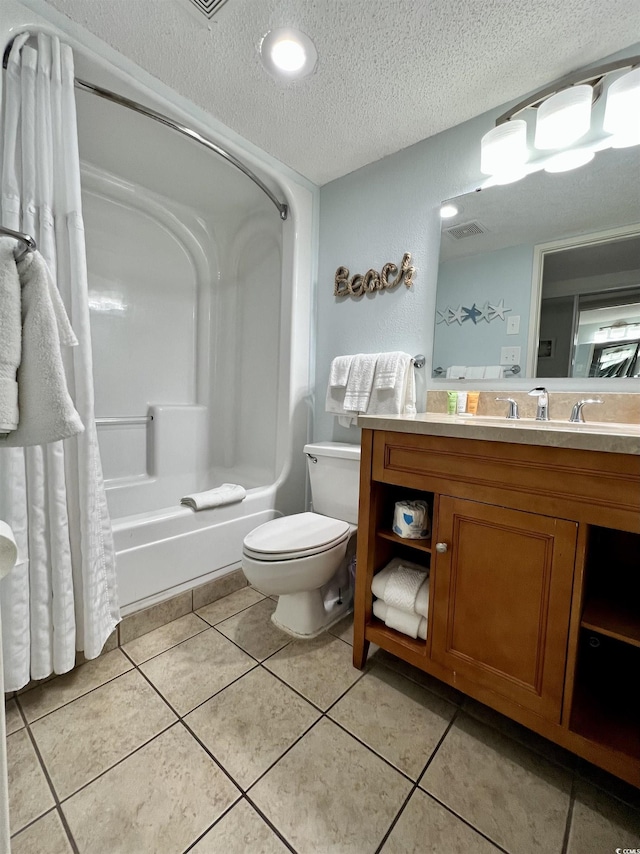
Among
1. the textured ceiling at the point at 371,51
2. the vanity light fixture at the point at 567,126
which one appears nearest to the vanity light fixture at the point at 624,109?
the vanity light fixture at the point at 567,126

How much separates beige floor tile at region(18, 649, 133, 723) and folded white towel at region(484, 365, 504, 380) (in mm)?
1704

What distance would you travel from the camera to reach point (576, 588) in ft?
2.60

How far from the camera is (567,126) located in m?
1.21

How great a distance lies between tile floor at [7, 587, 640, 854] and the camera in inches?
29.8

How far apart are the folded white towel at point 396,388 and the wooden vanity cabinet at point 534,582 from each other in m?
0.50

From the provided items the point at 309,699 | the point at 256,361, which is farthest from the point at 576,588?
the point at 256,361

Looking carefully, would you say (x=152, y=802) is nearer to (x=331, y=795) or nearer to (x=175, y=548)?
(x=331, y=795)

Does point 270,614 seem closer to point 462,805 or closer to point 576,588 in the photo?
point 462,805

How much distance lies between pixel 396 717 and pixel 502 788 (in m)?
0.28

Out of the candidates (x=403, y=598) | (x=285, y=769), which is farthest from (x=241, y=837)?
(x=403, y=598)

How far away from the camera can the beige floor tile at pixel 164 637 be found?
1283 millimetres

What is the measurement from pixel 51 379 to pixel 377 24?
1.43 m

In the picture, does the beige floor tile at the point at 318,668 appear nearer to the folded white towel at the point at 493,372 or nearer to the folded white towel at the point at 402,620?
the folded white towel at the point at 402,620

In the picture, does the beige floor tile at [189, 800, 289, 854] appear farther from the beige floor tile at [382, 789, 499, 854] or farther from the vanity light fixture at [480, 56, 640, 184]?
the vanity light fixture at [480, 56, 640, 184]
